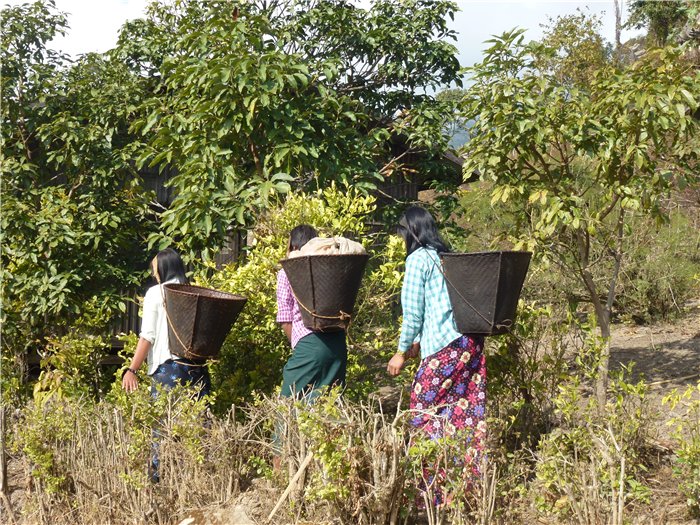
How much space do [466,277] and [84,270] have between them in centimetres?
353


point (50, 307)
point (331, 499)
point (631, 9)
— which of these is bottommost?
point (331, 499)

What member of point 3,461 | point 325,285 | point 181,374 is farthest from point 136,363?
point 325,285

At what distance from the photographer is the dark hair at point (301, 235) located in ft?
14.3

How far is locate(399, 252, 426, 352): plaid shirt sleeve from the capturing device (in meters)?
4.05

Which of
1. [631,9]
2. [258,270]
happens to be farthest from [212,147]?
[631,9]

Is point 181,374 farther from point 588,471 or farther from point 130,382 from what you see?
point 588,471

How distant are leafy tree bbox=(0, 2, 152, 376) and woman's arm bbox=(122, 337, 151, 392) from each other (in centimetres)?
159

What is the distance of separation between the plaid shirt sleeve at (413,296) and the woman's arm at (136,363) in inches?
60.6

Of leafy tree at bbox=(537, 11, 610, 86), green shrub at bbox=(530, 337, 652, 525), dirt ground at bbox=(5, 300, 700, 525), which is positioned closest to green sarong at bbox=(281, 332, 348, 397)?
dirt ground at bbox=(5, 300, 700, 525)

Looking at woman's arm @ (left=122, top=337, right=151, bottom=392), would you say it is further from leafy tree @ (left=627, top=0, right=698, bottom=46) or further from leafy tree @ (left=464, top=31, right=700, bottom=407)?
leafy tree @ (left=627, top=0, right=698, bottom=46)

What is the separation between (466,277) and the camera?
3.95 metres

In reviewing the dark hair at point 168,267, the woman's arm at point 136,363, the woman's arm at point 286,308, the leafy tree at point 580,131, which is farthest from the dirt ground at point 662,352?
the woman's arm at point 136,363

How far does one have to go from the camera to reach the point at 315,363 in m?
4.21

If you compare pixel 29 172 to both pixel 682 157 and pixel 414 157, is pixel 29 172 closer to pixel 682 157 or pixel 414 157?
Result: pixel 414 157
